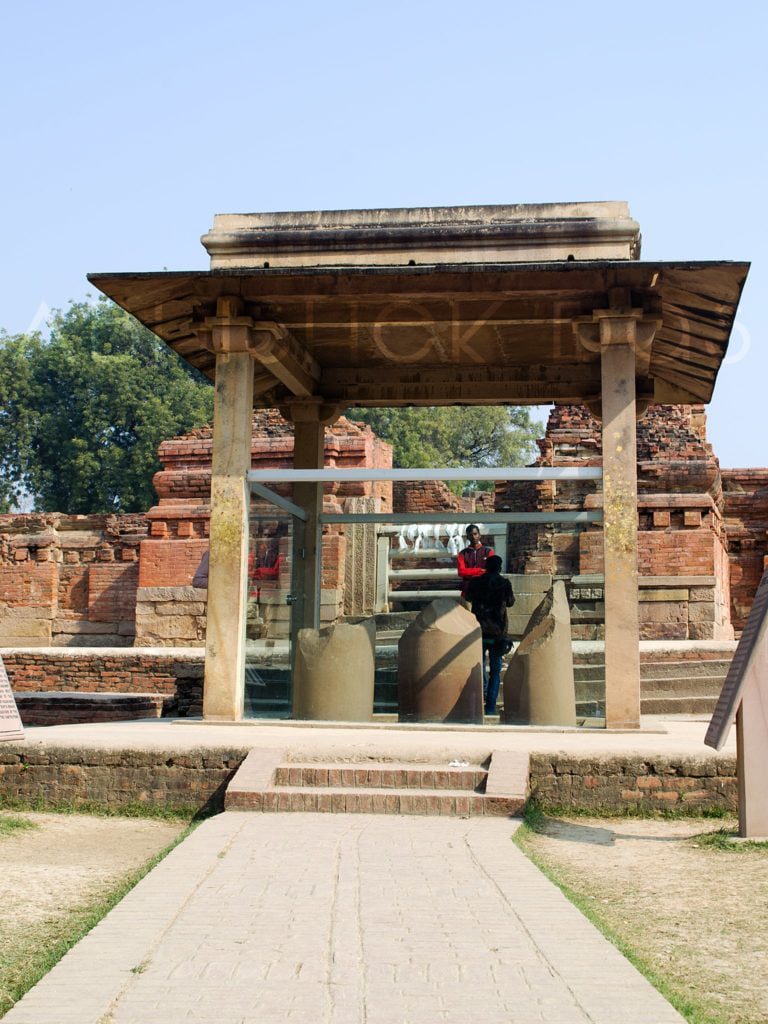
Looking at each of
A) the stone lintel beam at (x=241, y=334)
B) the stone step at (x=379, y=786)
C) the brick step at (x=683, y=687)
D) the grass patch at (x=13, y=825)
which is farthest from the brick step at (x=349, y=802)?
the brick step at (x=683, y=687)

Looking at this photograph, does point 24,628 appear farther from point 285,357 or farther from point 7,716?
point 7,716

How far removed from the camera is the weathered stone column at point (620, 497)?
827cm

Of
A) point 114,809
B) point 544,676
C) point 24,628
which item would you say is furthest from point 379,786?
point 24,628

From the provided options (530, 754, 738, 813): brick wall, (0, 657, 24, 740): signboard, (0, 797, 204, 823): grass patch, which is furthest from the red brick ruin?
(0, 657, 24, 740): signboard

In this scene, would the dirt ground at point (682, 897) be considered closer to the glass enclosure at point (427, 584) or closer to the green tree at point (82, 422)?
the glass enclosure at point (427, 584)

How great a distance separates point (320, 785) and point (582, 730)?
7.14 feet

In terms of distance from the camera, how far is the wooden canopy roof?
8.48 metres

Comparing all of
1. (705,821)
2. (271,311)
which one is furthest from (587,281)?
(705,821)

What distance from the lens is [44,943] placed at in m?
4.29

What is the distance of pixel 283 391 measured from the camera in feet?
36.1

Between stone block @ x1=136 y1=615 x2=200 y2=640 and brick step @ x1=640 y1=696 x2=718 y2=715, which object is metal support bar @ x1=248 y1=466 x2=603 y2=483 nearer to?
brick step @ x1=640 y1=696 x2=718 y2=715

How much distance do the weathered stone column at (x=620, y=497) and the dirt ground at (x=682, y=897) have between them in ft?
5.27

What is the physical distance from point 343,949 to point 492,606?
241 inches

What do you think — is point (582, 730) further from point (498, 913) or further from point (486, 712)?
point (498, 913)
